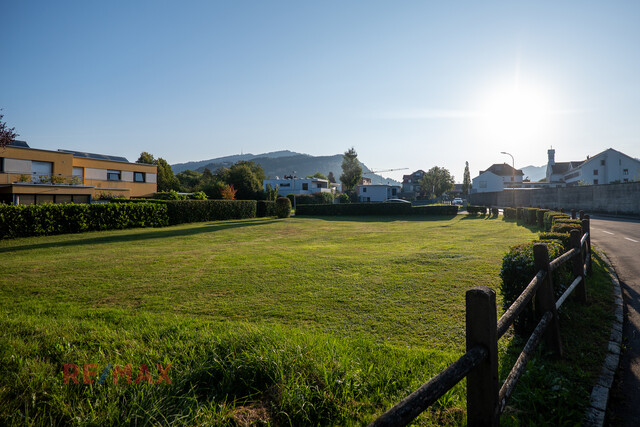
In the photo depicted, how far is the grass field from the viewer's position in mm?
2807

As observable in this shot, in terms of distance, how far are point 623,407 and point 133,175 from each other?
50.5m

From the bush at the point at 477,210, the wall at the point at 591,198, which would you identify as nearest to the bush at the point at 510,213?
the bush at the point at 477,210

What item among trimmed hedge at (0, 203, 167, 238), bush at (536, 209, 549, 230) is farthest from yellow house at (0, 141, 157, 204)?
bush at (536, 209, 549, 230)

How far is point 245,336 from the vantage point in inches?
151

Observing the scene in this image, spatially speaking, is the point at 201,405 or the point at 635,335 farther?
the point at 635,335

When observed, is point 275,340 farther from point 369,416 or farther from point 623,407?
point 623,407

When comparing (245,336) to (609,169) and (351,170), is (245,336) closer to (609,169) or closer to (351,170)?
(351,170)

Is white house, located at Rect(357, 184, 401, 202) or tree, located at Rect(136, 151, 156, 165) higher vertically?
tree, located at Rect(136, 151, 156, 165)

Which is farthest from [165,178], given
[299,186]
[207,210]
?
[207,210]

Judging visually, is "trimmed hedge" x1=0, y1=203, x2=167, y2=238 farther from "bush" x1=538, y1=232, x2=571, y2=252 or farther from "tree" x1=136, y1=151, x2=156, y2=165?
"tree" x1=136, y1=151, x2=156, y2=165

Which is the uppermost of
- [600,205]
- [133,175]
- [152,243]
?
[133,175]

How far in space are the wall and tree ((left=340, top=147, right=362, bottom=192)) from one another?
38.0 metres

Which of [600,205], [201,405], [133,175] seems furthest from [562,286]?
[133,175]

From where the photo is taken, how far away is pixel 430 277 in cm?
812
